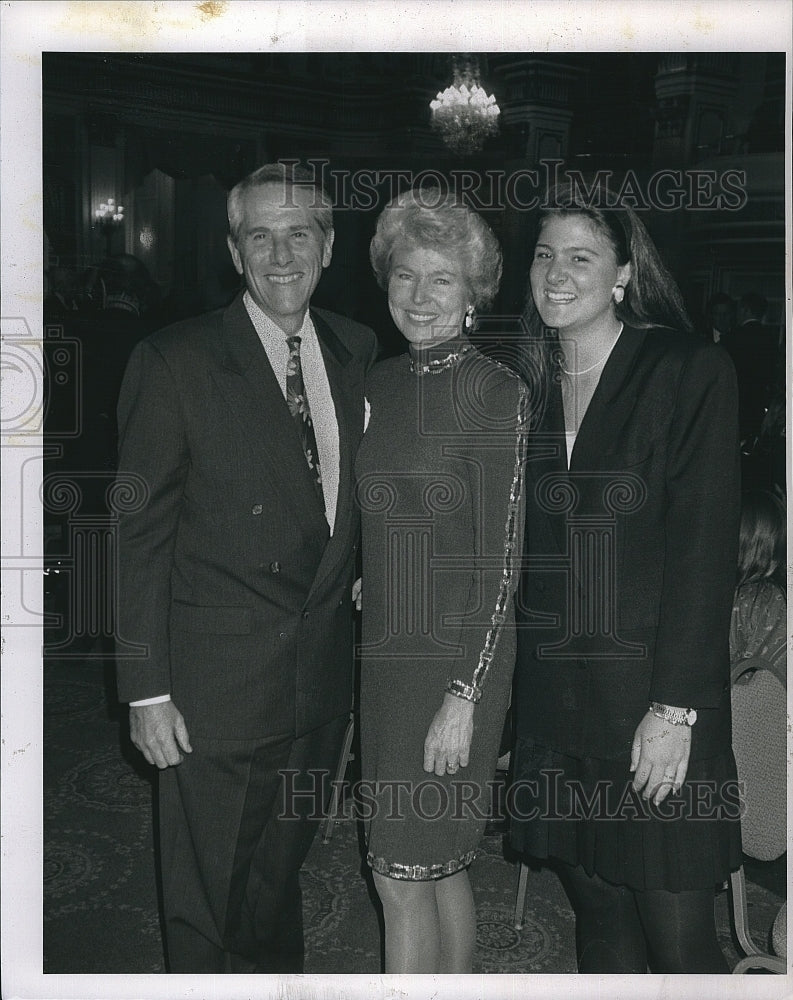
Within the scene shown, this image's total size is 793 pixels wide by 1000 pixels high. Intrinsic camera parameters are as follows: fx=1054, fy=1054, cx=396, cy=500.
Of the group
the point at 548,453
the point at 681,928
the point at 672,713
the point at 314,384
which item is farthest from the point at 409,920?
the point at 314,384

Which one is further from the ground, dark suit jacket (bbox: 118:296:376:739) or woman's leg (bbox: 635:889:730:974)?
dark suit jacket (bbox: 118:296:376:739)

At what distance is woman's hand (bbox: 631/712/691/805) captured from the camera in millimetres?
2008

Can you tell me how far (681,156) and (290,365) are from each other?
33.9 inches

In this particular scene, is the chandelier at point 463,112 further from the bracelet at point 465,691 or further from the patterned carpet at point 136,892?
the patterned carpet at point 136,892

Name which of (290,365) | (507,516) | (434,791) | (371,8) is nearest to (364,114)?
(371,8)

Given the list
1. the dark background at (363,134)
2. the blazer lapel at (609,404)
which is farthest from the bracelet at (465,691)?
the dark background at (363,134)

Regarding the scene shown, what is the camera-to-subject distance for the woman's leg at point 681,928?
79.9 inches

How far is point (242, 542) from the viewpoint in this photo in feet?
6.63

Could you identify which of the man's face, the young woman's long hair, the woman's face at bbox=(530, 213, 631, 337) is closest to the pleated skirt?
the young woman's long hair

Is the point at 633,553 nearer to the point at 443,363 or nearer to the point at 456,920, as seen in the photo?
the point at 443,363

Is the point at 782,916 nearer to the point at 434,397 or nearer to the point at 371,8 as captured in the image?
the point at 434,397

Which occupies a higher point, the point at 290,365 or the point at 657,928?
the point at 290,365

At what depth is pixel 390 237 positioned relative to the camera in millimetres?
2010

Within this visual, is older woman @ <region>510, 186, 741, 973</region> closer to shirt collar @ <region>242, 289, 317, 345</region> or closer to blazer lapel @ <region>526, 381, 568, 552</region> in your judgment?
blazer lapel @ <region>526, 381, 568, 552</region>
